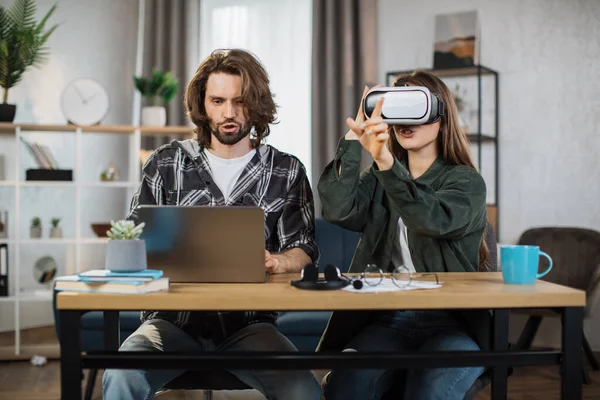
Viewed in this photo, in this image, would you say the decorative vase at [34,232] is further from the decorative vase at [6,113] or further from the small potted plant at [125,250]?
the small potted plant at [125,250]

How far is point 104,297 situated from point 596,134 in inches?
140

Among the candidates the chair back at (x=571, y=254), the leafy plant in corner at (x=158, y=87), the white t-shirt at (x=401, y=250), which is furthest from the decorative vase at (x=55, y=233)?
the white t-shirt at (x=401, y=250)

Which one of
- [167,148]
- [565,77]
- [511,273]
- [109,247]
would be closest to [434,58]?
[565,77]

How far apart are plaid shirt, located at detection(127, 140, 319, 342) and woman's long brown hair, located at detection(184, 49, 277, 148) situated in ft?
0.25

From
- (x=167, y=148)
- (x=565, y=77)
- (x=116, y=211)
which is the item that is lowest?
(x=116, y=211)

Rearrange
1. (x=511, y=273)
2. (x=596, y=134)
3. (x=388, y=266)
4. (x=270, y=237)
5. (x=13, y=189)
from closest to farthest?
(x=511, y=273), (x=388, y=266), (x=270, y=237), (x=596, y=134), (x=13, y=189)

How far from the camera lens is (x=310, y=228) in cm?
219

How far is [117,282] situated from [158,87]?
120 inches

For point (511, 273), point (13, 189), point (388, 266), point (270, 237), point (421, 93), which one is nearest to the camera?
point (511, 273)

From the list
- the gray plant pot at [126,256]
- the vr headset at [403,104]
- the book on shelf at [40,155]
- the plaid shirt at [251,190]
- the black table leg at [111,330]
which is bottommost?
the black table leg at [111,330]

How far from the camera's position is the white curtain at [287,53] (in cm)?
486

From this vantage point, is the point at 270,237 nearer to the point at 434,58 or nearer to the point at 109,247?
the point at 109,247

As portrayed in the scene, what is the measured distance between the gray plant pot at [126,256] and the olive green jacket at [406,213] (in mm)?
543

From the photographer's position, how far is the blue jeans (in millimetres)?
1706
